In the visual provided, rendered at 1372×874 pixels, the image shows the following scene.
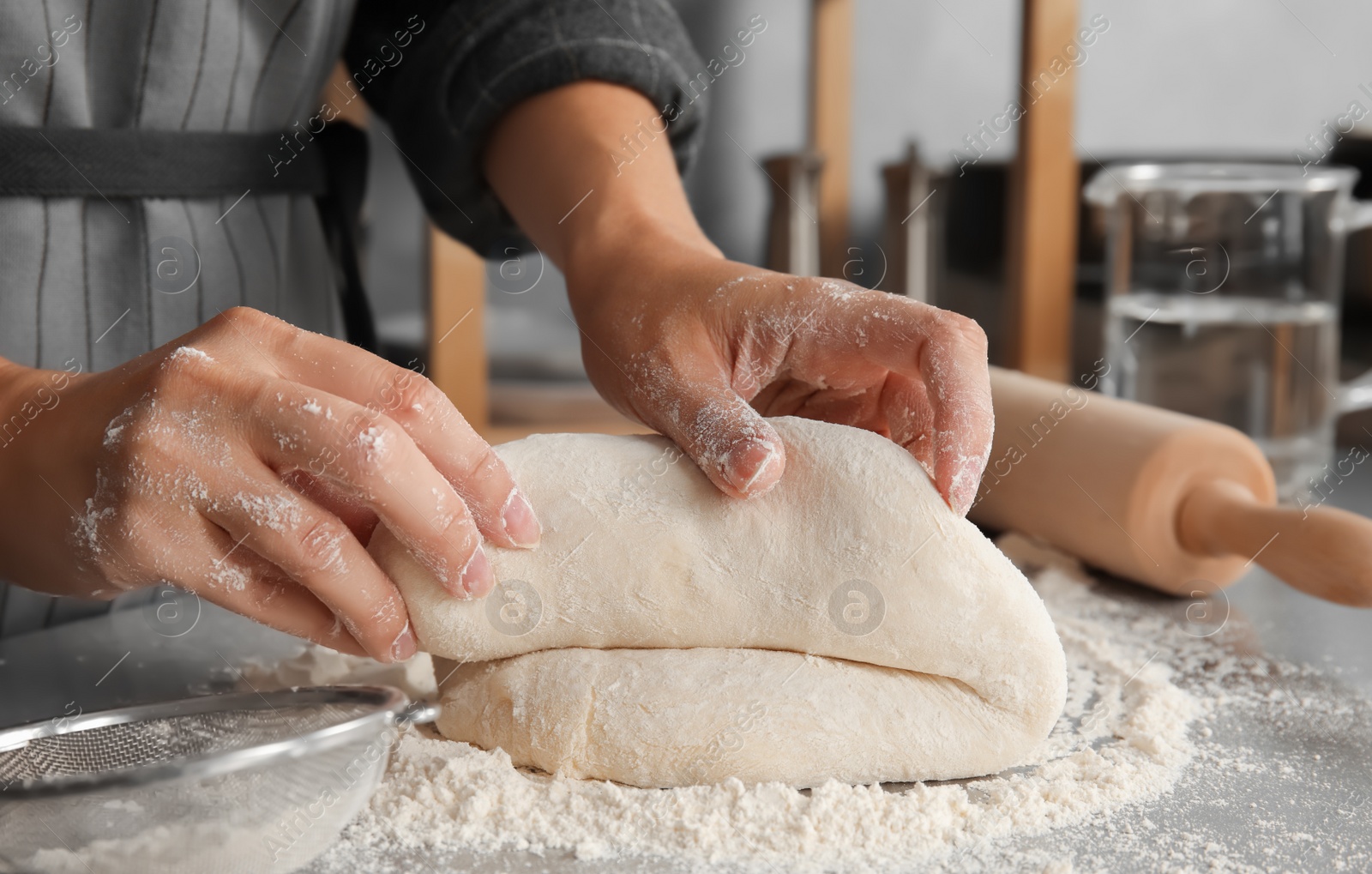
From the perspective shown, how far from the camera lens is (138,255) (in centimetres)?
108

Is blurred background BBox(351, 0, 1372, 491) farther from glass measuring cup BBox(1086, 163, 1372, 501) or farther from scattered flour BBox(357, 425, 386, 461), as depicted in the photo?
scattered flour BBox(357, 425, 386, 461)

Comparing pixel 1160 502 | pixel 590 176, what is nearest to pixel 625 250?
pixel 590 176

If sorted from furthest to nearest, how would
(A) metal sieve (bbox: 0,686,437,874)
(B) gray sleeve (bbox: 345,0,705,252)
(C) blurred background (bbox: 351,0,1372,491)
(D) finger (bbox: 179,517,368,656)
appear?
(C) blurred background (bbox: 351,0,1372,491), (B) gray sleeve (bbox: 345,0,705,252), (D) finger (bbox: 179,517,368,656), (A) metal sieve (bbox: 0,686,437,874)

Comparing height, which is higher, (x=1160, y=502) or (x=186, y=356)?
(x=186, y=356)

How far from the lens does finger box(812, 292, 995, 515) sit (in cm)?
77

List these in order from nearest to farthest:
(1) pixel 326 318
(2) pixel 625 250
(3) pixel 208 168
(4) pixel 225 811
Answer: (4) pixel 225 811, (2) pixel 625 250, (3) pixel 208 168, (1) pixel 326 318

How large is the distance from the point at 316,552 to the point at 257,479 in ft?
0.20

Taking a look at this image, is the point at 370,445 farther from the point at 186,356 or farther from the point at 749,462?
the point at 749,462

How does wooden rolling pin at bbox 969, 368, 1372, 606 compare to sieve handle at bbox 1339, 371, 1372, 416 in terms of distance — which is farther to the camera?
sieve handle at bbox 1339, 371, 1372, 416

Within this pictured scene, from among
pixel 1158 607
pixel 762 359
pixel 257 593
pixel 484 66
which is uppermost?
pixel 484 66

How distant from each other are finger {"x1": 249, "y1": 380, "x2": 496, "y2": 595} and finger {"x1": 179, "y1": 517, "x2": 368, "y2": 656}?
80 mm

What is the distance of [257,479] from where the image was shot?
0.67 m

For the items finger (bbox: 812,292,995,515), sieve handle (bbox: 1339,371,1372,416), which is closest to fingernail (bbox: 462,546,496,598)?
finger (bbox: 812,292,995,515)

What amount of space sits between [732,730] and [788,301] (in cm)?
32
